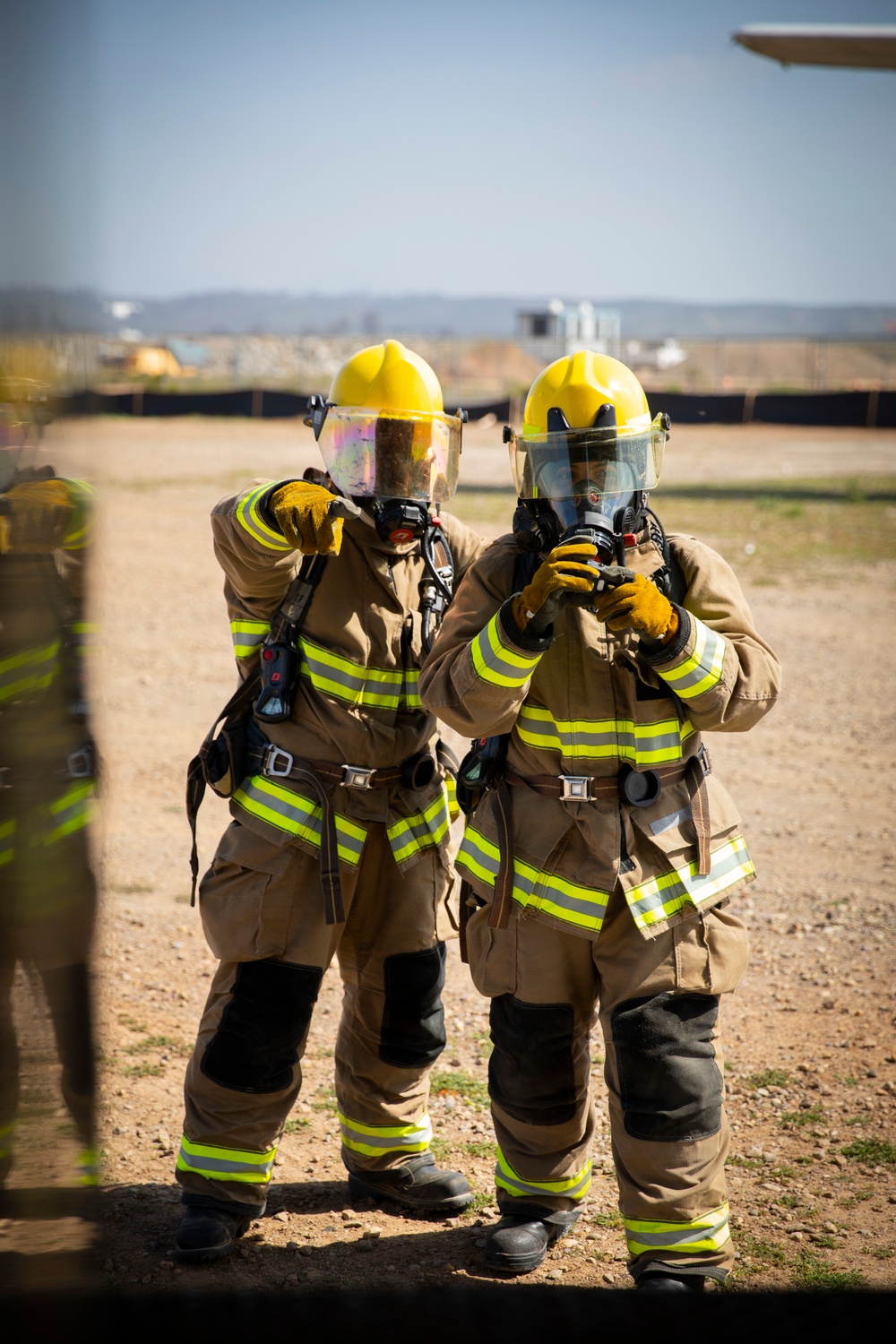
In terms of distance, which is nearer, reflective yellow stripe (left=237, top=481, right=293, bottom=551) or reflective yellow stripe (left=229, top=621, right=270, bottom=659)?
reflective yellow stripe (left=237, top=481, right=293, bottom=551)

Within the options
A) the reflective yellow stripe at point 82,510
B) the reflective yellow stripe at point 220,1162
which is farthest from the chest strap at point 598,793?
the reflective yellow stripe at point 82,510

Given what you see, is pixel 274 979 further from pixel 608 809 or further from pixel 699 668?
pixel 699 668

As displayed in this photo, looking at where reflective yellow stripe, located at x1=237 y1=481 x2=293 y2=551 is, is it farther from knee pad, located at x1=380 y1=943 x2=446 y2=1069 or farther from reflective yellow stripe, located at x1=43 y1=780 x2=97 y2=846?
reflective yellow stripe, located at x1=43 y1=780 x2=97 y2=846

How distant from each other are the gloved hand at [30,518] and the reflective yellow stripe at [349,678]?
1.97 meters

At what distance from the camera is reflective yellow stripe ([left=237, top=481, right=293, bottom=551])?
107 inches

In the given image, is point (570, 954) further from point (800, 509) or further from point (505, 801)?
point (800, 509)

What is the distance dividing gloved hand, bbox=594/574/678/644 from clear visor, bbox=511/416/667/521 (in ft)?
0.89

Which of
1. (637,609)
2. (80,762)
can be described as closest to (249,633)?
(637,609)

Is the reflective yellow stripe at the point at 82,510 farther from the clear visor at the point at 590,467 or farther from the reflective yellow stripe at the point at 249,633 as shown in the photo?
the reflective yellow stripe at the point at 249,633

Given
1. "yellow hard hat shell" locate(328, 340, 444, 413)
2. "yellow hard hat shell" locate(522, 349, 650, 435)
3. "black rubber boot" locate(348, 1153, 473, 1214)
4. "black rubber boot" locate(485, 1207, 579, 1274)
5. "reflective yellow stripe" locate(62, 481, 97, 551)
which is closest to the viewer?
"reflective yellow stripe" locate(62, 481, 97, 551)

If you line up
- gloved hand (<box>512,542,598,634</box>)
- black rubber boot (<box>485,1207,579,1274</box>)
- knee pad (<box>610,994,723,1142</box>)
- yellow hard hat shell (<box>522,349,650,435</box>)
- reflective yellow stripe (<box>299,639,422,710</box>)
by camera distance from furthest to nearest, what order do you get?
reflective yellow stripe (<box>299,639,422,710</box>), black rubber boot (<box>485,1207,579,1274</box>), yellow hard hat shell (<box>522,349,650,435</box>), knee pad (<box>610,994,723,1142</box>), gloved hand (<box>512,542,598,634</box>)

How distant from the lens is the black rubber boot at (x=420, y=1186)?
304 centimetres

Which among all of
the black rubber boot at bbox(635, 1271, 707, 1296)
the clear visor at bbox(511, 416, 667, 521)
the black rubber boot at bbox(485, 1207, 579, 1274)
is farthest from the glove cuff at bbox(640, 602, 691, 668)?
the black rubber boot at bbox(485, 1207, 579, 1274)

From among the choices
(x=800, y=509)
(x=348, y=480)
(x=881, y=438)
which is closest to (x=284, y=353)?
(x=881, y=438)
